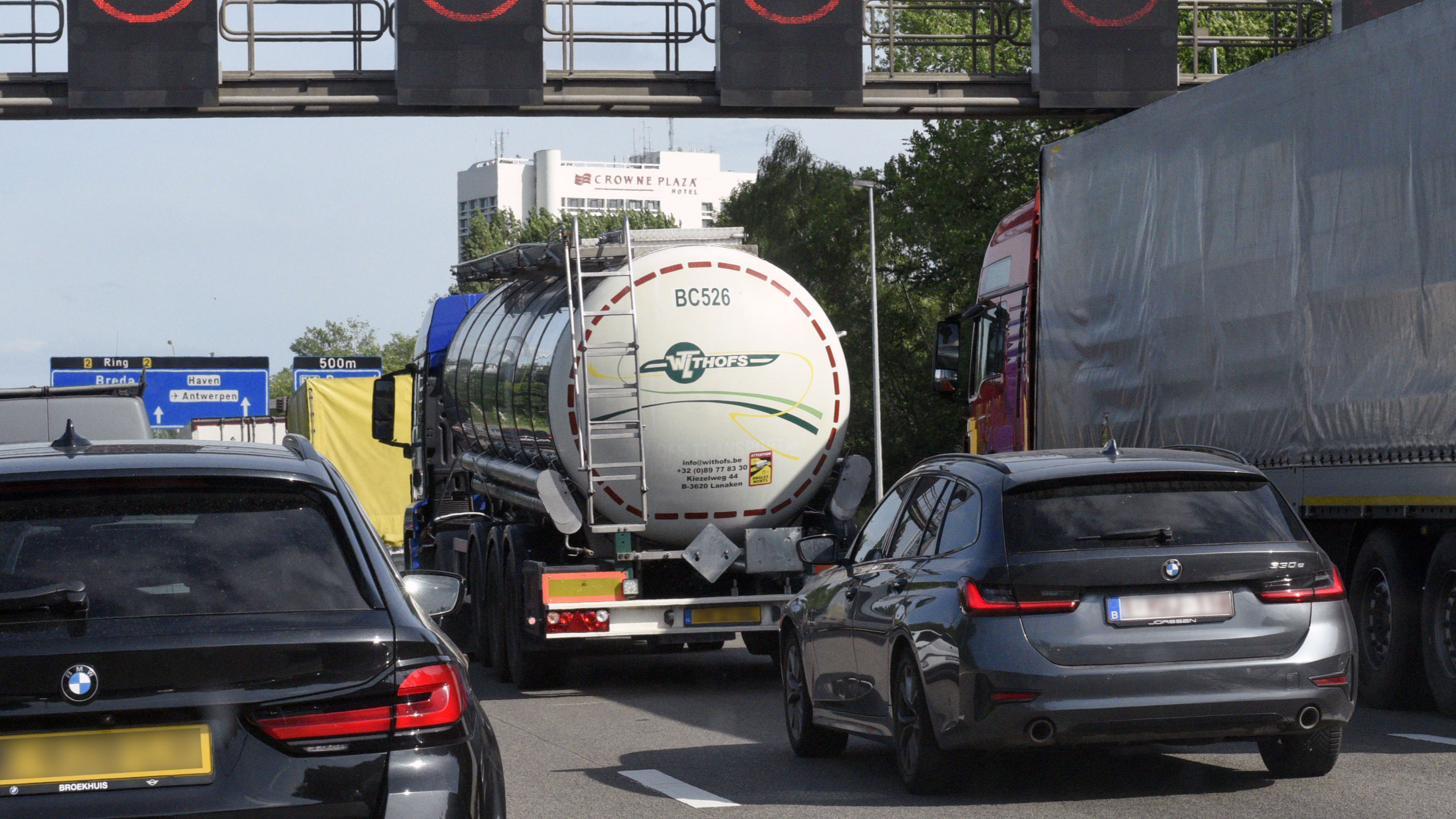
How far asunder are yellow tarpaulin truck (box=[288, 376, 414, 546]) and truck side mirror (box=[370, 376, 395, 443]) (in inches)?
410

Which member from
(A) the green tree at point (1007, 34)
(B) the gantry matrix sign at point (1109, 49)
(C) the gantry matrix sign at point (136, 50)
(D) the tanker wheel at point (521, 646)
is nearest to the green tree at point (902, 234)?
(A) the green tree at point (1007, 34)

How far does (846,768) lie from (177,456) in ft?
17.2

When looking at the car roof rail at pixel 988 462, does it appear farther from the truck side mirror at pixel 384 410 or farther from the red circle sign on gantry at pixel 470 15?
the red circle sign on gantry at pixel 470 15

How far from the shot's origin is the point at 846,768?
939 cm

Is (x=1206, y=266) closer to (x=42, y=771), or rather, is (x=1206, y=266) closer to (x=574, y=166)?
(x=42, y=771)

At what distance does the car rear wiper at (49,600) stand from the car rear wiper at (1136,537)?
452 cm

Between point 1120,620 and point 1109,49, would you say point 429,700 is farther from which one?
point 1109,49

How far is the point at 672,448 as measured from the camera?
44.2ft

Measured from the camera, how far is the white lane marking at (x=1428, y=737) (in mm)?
9680

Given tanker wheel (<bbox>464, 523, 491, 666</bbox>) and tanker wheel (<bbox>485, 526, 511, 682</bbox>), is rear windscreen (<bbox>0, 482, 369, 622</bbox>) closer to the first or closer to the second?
tanker wheel (<bbox>485, 526, 511, 682</bbox>)

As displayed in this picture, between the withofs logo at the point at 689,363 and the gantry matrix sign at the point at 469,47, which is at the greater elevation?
the gantry matrix sign at the point at 469,47

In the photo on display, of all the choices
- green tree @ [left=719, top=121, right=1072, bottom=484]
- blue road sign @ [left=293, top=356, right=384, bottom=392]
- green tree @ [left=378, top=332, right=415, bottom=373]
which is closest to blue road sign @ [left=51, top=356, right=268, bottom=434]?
blue road sign @ [left=293, top=356, right=384, bottom=392]

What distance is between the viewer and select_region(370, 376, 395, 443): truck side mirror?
2217 centimetres

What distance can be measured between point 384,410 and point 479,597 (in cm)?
652
